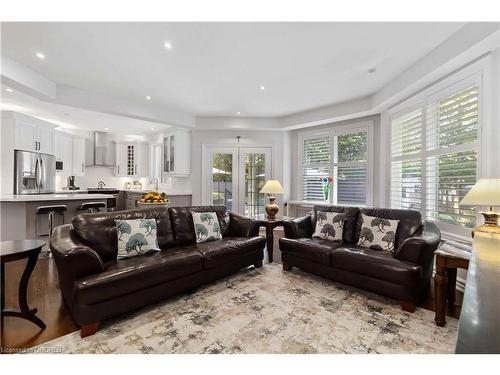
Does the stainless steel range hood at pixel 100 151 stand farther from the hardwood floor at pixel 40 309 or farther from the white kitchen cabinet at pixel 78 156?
the hardwood floor at pixel 40 309

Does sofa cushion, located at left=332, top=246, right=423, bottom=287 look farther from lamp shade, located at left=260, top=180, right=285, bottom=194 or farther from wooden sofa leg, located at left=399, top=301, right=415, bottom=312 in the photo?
lamp shade, located at left=260, top=180, right=285, bottom=194

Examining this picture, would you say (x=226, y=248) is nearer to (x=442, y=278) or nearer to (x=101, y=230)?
(x=101, y=230)

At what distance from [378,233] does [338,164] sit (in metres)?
2.45

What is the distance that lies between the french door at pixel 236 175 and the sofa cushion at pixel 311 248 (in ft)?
8.41

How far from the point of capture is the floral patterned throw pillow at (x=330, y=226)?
3.31m

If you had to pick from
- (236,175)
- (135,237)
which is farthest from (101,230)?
(236,175)

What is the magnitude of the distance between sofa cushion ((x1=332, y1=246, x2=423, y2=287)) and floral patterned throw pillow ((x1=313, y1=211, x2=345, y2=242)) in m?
0.37

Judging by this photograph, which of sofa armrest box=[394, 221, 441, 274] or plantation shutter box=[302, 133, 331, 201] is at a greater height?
plantation shutter box=[302, 133, 331, 201]

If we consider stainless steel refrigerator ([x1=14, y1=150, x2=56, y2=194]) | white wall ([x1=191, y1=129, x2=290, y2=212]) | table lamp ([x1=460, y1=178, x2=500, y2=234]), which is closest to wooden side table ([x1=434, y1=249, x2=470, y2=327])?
table lamp ([x1=460, y1=178, x2=500, y2=234])

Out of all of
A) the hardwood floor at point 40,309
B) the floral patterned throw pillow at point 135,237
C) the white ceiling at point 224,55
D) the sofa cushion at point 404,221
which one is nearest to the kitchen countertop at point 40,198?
the hardwood floor at point 40,309

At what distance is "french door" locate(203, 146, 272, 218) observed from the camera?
5.80 metres

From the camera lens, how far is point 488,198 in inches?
78.9
